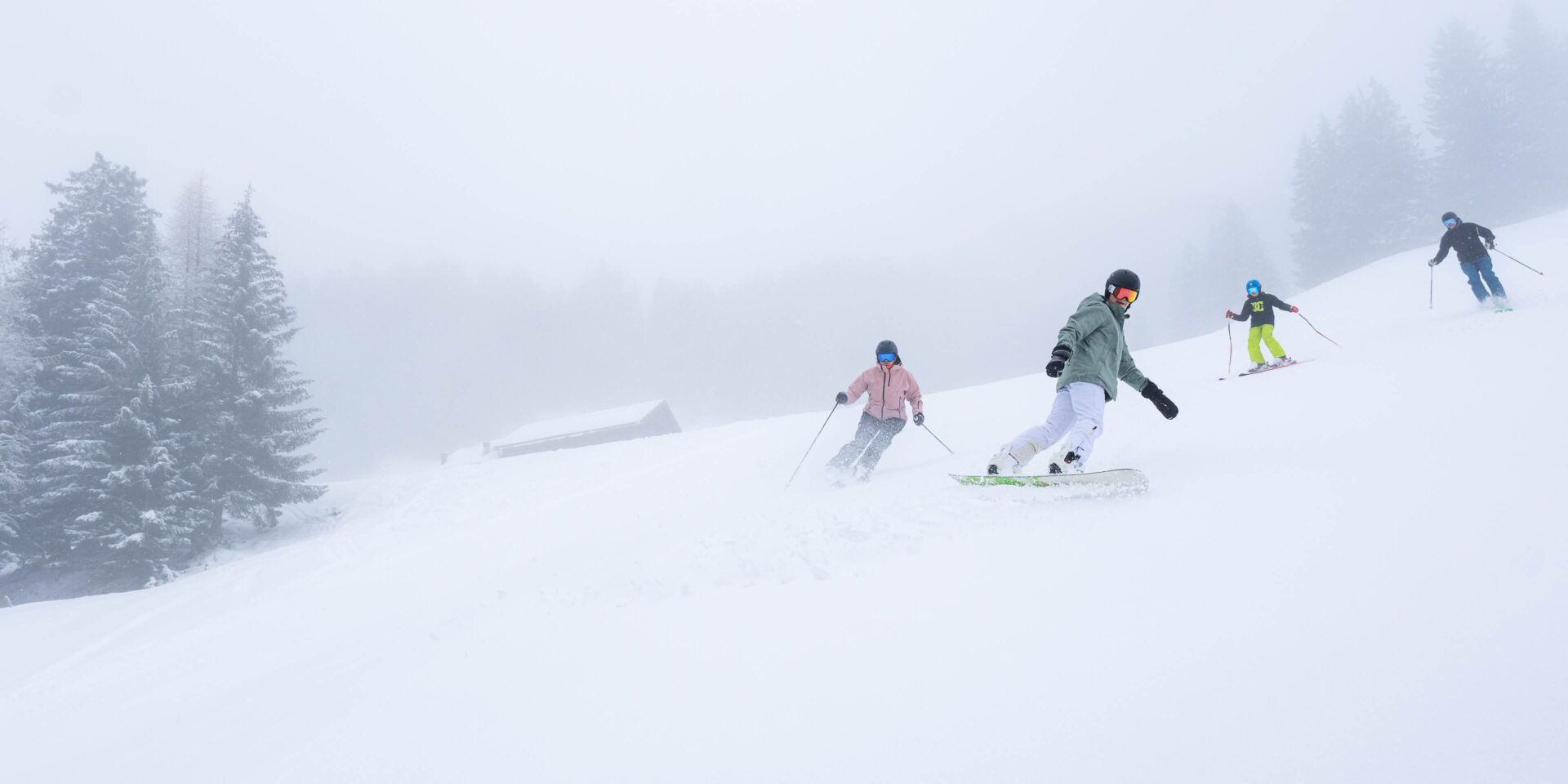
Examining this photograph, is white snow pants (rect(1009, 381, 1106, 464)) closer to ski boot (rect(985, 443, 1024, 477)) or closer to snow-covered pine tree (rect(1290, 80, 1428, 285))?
ski boot (rect(985, 443, 1024, 477))

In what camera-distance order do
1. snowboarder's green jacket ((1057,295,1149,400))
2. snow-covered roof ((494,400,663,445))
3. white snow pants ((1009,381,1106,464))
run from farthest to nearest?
snow-covered roof ((494,400,663,445)) < snowboarder's green jacket ((1057,295,1149,400)) < white snow pants ((1009,381,1106,464))

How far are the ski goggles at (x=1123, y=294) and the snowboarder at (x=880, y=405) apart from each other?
3.32 m

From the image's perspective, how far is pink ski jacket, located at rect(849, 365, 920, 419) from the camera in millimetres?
8562

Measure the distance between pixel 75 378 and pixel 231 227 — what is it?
20.1 feet

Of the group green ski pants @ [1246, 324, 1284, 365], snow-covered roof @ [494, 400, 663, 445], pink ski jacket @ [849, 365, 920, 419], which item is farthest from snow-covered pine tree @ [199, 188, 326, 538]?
green ski pants @ [1246, 324, 1284, 365]

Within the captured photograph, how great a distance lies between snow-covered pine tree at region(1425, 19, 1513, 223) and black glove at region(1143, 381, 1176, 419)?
53489 mm

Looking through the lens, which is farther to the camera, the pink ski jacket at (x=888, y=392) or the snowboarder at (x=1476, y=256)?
the snowboarder at (x=1476, y=256)

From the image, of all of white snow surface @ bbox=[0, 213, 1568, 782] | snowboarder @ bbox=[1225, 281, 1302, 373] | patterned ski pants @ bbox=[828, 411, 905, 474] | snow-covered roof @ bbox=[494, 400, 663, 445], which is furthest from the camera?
snow-covered roof @ bbox=[494, 400, 663, 445]

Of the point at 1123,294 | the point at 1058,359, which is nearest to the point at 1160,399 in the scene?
the point at 1123,294

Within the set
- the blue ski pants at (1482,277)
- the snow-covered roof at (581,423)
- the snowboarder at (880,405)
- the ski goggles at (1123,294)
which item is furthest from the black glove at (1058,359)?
the snow-covered roof at (581,423)

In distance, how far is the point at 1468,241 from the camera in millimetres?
9648

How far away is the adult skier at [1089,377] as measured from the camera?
16.5 ft

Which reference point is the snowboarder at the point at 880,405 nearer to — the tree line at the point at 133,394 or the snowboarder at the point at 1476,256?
the snowboarder at the point at 1476,256

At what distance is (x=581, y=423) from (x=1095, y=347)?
A: 4226 centimetres
